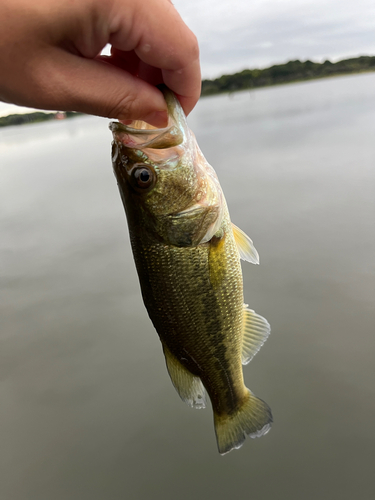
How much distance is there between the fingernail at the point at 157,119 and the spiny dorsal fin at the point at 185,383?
111cm

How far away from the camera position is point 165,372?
3.93 metres

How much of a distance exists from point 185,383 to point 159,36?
161 centimetres

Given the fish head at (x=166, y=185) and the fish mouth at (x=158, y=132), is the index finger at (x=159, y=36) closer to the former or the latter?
the fish mouth at (x=158, y=132)

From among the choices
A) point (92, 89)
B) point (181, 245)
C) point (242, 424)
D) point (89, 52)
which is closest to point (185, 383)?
point (242, 424)

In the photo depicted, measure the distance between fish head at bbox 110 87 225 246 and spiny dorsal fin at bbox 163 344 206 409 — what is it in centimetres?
64

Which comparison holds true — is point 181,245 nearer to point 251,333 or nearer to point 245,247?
point 245,247

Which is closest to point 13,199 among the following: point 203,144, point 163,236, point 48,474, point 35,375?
point 203,144

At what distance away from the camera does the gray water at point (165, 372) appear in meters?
2.98

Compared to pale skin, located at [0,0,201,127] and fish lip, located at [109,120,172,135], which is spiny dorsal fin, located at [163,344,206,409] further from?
pale skin, located at [0,0,201,127]

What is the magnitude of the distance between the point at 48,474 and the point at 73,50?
3.41m

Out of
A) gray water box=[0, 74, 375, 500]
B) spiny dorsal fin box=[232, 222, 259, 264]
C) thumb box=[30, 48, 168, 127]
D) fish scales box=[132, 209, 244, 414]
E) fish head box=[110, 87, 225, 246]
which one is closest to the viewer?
thumb box=[30, 48, 168, 127]

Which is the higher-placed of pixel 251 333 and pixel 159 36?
pixel 159 36

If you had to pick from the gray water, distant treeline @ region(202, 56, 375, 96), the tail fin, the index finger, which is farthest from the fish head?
distant treeline @ region(202, 56, 375, 96)

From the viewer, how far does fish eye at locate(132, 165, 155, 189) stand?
159 centimetres
